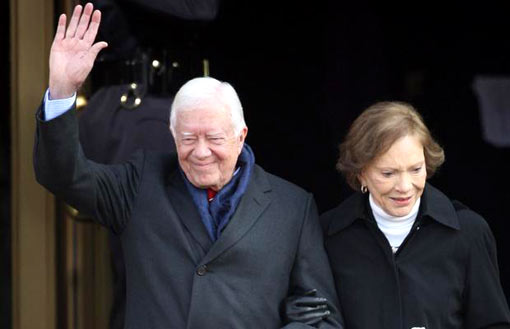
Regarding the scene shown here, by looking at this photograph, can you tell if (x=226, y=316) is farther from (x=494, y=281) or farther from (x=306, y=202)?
(x=494, y=281)

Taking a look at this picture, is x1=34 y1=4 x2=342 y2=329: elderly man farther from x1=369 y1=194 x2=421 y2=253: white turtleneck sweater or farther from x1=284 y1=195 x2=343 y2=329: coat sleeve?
x1=369 y1=194 x2=421 y2=253: white turtleneck sweater

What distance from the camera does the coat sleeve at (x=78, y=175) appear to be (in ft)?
9.37

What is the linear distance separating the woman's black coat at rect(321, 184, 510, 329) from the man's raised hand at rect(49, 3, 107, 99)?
898 mm

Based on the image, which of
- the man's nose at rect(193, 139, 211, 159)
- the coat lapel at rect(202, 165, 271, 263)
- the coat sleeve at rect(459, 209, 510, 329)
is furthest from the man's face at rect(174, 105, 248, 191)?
the coat sleeve at rect(459, 209, 510, 329)

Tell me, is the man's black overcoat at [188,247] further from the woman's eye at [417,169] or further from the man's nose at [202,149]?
the woman's eye at [417,169]

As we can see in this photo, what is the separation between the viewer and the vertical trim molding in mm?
3758

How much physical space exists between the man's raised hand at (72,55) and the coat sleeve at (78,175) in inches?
2.9

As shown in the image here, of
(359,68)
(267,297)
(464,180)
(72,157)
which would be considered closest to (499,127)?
(464,180)

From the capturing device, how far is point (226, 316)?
9.78 feet

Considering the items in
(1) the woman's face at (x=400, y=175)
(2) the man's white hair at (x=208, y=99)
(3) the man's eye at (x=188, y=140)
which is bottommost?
(1) the woman's face at (x=400, y=175)

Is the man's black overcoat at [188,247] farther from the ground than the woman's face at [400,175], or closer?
closer
